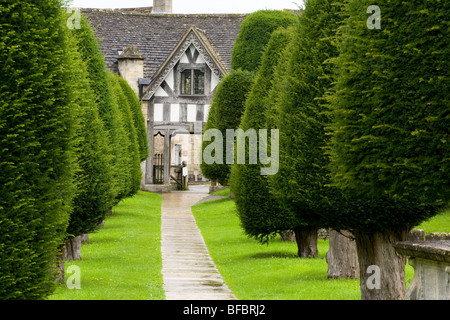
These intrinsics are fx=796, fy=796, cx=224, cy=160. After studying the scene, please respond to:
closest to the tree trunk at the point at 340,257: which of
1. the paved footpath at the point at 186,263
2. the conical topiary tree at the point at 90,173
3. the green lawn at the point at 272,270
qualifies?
the green lawn at the point at 272,270

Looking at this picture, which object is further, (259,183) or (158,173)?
(158,173)

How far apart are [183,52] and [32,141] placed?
1376 inches

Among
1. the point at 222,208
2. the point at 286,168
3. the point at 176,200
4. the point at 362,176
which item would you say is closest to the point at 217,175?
the point at 222,208

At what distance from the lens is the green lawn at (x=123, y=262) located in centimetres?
1361

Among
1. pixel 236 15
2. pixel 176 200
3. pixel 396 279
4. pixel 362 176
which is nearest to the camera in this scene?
pixel 362 176

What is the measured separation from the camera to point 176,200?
40.3 meters

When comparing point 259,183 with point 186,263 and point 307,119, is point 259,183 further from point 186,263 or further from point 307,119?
point 307,119

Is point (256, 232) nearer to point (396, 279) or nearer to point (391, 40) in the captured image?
point (396, 279)

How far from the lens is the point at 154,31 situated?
5016 centimetres

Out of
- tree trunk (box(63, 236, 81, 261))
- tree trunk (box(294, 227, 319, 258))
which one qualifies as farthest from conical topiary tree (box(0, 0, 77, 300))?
tree trunk (box(294, 227, 319, 258))

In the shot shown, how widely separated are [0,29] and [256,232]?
11.4m

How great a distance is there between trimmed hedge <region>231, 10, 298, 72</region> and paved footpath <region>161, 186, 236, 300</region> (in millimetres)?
7378

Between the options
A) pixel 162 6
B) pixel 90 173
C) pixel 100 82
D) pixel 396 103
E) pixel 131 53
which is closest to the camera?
pixel 396 103

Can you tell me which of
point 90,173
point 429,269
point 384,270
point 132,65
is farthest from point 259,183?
point 132,65
